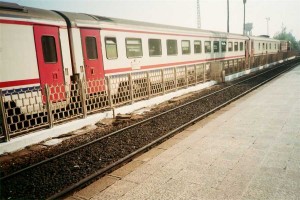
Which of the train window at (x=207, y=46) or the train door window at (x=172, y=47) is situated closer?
A: the train door window at (x=172, y=47)

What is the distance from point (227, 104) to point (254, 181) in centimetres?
664

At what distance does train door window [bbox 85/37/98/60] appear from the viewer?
924 cm

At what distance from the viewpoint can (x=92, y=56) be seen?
9.44 meters

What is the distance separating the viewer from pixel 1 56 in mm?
6750

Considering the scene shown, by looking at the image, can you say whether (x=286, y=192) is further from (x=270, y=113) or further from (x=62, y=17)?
(x=62, y=17)

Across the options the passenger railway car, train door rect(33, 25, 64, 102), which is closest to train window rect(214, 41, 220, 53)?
the passenger railway car

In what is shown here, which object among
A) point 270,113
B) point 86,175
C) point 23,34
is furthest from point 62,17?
point 270,113

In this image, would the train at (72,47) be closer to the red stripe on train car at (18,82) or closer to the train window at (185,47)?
the red stripe on train car at (18,82)

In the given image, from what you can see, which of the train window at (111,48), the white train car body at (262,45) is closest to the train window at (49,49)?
the train window at (111,48)

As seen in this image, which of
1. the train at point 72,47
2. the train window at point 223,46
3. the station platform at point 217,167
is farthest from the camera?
the train window at point 223,46

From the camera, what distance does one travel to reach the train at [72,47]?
7.01 meters

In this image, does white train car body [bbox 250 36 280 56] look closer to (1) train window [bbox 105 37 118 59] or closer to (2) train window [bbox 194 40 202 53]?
(2) train window [bbox 194 40 202 53]

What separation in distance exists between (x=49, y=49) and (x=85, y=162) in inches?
183

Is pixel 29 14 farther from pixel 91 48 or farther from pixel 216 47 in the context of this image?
pixel 216 47
